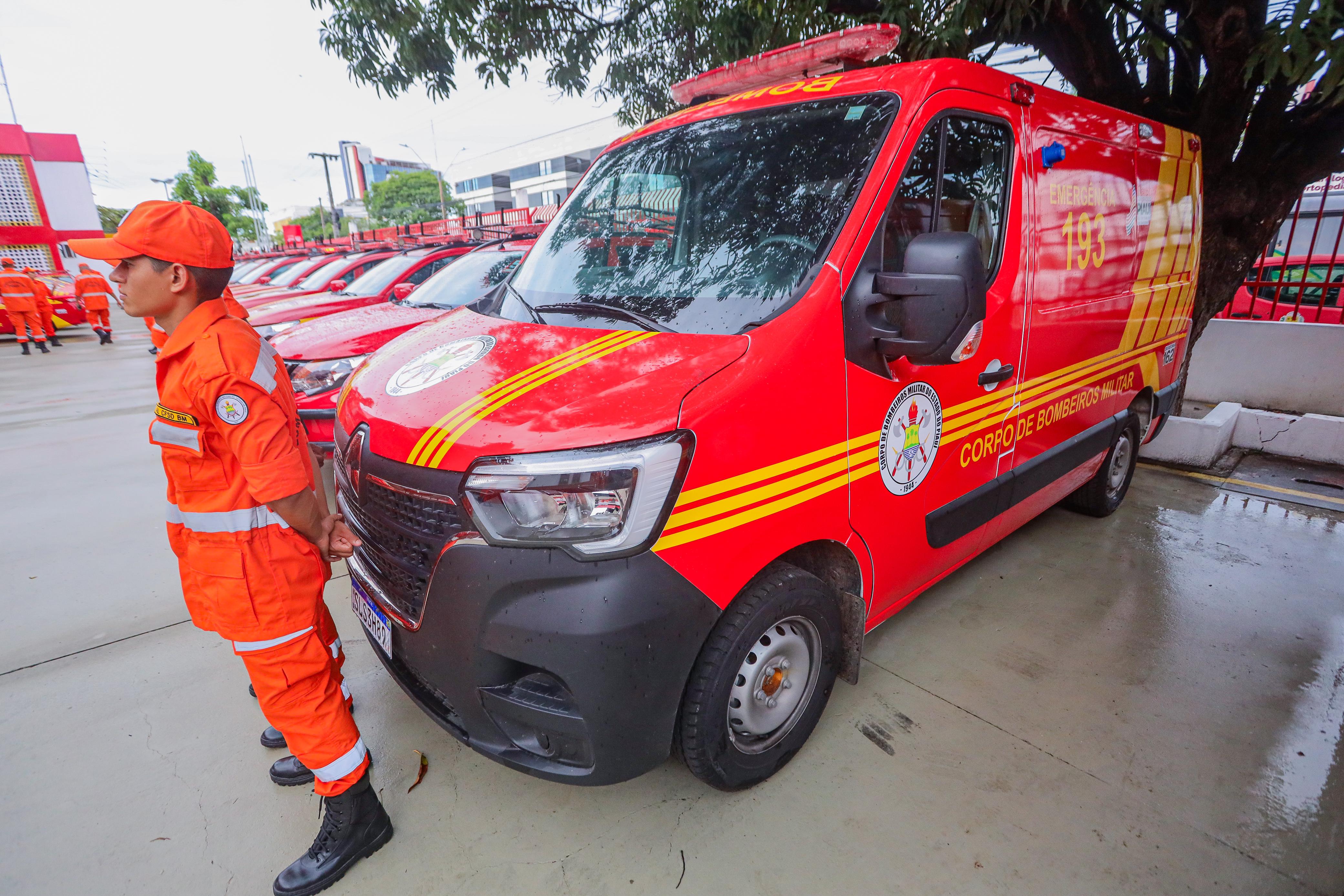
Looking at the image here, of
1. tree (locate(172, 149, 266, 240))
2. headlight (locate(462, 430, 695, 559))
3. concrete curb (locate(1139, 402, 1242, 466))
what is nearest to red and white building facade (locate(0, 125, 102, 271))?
tree (locate(172, 149, 266, 240))

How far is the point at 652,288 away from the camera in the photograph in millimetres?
2197

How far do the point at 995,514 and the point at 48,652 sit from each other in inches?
169

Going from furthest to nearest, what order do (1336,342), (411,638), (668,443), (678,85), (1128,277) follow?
(1336,342) < (1128,277) < (678,85) < (411,638) < (668,443)

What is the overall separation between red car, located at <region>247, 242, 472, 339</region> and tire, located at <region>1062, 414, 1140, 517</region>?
586 cm

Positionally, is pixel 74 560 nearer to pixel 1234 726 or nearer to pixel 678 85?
pixel 678 85

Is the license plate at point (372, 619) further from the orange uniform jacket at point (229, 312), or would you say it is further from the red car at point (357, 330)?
the red car at point (357, 330)

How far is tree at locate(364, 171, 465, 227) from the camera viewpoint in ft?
213

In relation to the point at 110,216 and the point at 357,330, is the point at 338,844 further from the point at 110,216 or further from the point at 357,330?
the point at 110,216

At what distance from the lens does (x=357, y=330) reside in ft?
15.9


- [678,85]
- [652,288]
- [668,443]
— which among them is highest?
[678,85]

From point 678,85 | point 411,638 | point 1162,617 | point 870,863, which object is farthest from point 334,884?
point 1162,617

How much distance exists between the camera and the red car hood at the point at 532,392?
160 cm

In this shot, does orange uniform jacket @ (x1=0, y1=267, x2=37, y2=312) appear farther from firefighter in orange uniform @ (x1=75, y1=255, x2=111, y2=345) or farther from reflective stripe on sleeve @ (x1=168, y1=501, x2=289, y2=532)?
reflective stripe on sleeve @ (x1=168, y1=501, x2=289, y2=532)

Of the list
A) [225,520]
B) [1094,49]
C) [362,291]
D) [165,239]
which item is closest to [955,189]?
[165,239]
